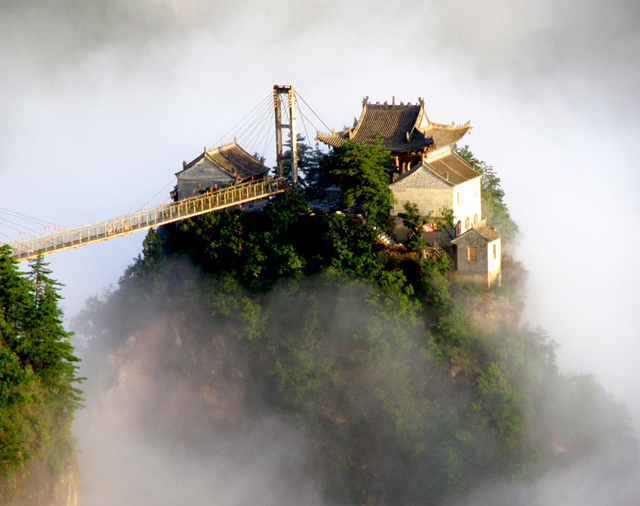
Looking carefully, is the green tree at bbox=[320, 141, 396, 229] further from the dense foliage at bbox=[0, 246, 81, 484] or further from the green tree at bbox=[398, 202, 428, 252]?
the dense foliage at bbox=[0, 246, 81, 484]

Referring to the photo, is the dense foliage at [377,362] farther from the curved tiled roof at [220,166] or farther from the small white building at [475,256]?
the curved tiled roof at [220,166]

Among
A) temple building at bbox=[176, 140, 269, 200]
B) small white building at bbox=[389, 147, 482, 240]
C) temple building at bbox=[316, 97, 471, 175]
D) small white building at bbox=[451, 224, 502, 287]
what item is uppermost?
temple building at bbox=[316, 97, 471, 175]

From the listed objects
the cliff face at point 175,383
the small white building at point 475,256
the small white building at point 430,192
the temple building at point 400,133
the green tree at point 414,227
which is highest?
the temple building at point 400,133

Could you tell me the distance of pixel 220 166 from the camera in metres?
45.0

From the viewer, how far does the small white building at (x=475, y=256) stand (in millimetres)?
41500

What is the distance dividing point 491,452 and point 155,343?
1430 cm

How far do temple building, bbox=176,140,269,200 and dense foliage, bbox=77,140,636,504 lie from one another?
6.55ft

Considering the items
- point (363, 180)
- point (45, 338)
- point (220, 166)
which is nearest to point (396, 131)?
point (363, 180)

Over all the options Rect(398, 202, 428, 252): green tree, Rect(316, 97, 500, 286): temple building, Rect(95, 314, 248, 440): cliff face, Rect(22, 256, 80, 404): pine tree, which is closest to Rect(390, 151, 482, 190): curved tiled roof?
Rect(316, 97, 500, 286): temple building

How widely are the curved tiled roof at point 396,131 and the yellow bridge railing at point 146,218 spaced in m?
3.81

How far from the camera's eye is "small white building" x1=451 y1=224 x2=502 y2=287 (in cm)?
4150

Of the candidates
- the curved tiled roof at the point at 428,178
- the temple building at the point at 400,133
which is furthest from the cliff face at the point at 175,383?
the temple building at the point at 400,133

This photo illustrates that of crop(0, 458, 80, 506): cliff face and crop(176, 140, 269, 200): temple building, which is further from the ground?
crop(176, 140, 269, 200): temple building

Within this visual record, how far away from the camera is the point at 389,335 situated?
41188 mm
